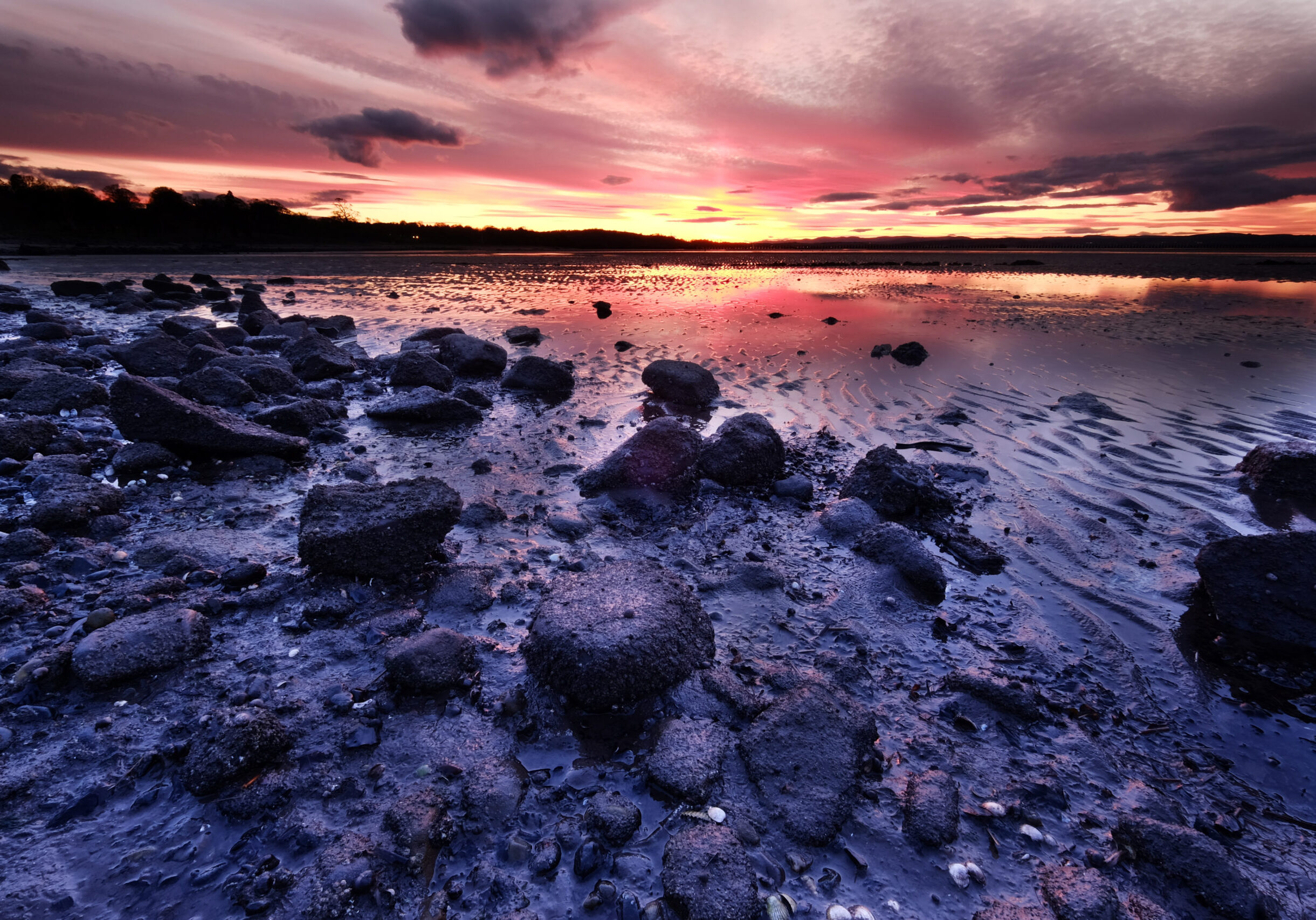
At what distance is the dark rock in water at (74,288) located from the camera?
22.3 m

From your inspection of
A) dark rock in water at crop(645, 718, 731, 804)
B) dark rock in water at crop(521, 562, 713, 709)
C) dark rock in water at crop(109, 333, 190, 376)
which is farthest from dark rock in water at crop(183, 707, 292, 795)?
dark rock in water at crop(109, 333, 190, 376)

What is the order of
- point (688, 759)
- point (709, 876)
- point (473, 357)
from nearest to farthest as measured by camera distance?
point (709, 876) → point (688, 759) → point (473, 357)

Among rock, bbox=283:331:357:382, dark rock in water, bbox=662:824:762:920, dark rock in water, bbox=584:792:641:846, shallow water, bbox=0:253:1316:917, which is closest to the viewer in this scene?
dark rock in water, bbox=662:824:762:920

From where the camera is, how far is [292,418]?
7688 millimetres

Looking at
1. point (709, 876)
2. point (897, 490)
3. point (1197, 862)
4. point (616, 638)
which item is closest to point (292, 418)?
point (616, 638)

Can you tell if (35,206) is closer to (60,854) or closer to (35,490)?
(35,490)

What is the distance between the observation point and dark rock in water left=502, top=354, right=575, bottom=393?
410 inches

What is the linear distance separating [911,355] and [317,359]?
523 inches

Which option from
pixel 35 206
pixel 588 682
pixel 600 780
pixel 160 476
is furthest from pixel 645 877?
pixel 35 206

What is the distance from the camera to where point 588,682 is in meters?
3.31

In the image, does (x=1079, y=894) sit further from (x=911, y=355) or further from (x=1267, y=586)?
(x=911, y=355)

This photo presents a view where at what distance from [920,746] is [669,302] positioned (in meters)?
23.3

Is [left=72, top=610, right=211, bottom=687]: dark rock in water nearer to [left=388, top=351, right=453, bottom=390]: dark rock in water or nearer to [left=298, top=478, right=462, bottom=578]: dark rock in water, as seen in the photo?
[left=298, top=478, right=462, bottom=578]: dark rock in water

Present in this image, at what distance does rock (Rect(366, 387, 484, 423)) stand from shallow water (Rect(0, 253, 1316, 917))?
39 cm
